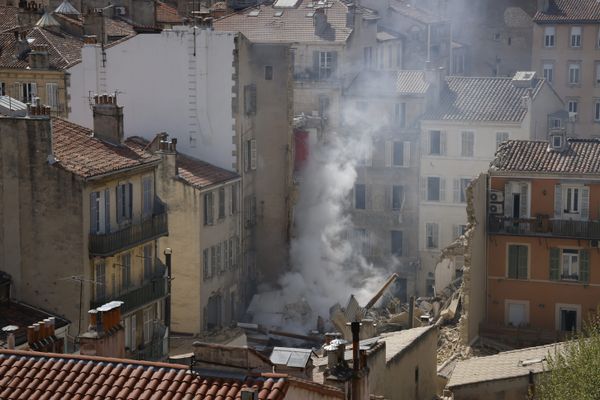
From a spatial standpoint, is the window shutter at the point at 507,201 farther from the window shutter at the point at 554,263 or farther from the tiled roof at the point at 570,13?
the tiled roof at the point at 570,13

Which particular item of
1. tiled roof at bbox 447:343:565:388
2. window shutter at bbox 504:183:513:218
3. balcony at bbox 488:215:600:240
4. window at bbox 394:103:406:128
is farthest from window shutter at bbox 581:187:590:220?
window at bbox 394:103:406:128

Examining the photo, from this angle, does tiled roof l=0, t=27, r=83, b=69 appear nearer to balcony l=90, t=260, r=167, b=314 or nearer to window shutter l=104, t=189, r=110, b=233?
balcony l=90, t=260, r=167, b=314

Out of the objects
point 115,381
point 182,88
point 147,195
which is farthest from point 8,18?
point 115,381

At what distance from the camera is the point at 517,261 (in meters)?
64.3

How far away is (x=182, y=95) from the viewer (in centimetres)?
6819

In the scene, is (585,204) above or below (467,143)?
below

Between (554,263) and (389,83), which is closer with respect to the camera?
(554,263)

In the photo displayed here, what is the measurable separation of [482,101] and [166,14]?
97.4ft

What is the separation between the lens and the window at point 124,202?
49.7m

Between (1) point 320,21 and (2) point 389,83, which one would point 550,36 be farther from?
(2) point 389,83

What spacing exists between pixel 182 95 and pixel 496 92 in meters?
20.9

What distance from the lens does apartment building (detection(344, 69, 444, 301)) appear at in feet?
265

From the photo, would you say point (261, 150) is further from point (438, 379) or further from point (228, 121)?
point (438, 379)

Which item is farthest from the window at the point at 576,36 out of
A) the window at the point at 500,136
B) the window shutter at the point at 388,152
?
the window shutter at the point at 388,152
